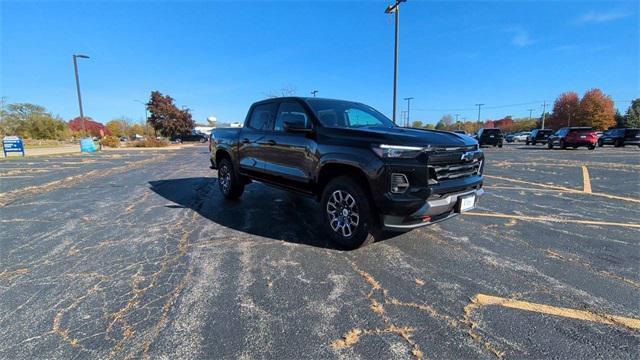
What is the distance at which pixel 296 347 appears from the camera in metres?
2.16

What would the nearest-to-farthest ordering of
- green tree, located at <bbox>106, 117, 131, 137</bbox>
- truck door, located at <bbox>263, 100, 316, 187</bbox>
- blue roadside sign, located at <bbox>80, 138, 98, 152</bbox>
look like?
truck door, located at <bbox>263, 100, 316, 187</bbox>, blue roadside sign, located at <bbox>80, 138, 98, 152</bbox>, green tree, located at <bbox>106, 117, 131, 137</bbox>

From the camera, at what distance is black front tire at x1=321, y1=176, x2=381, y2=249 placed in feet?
11.8

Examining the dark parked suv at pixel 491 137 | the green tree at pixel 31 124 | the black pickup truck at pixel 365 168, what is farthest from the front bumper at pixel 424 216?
the green tree at pixel 31 124

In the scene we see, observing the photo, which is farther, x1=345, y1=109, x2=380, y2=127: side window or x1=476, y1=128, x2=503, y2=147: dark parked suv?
x1=476, y1=128, x2=503, y2=147: dark parked suv

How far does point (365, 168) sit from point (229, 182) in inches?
153

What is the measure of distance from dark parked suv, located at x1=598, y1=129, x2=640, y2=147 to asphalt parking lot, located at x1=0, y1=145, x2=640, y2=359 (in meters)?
30.1

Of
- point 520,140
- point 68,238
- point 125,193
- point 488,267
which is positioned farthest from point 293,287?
point 520,140

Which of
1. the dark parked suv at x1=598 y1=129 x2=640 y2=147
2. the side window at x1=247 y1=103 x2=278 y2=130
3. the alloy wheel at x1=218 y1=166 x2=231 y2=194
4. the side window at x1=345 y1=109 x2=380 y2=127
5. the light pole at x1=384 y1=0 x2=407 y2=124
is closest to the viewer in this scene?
the side window at x1=345 y1=109 x2=380 y2=127

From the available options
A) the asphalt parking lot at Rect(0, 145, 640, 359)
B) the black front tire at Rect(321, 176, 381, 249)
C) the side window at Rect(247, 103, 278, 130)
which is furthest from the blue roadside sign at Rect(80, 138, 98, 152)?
the black front tire at Rect(321, 176, 381, 249)

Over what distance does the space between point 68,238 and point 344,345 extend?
13.8 feet

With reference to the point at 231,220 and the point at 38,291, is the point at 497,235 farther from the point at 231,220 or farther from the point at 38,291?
the point at 38,291

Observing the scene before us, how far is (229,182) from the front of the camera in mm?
6578

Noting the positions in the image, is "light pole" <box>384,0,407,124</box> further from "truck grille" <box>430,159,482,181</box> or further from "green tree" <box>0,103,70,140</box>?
"green tree" <box>0,103,70,140</box>

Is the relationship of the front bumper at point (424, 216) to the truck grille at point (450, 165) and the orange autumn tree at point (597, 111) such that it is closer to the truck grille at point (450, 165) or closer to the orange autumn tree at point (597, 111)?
the truck grille at point (450, 165)
